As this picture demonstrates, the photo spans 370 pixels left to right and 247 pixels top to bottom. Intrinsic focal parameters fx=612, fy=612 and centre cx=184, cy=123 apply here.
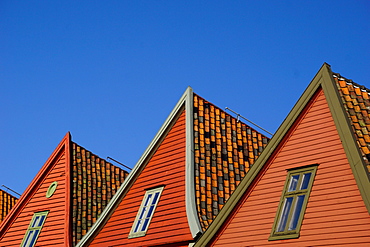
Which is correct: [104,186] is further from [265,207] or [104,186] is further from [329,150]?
[329,150]

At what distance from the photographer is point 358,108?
15.1 meters

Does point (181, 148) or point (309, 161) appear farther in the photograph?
point (181, 148)

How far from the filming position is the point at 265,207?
14953 millimetres

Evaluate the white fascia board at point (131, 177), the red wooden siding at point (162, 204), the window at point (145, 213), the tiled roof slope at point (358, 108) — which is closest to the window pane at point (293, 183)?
the tiled roof slope at point (358, 108)

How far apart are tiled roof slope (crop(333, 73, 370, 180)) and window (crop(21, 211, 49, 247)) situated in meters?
13.0

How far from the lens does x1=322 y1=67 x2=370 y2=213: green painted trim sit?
12.8 m

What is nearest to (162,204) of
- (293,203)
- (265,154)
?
(265,154)

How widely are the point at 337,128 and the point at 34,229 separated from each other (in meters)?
13.8

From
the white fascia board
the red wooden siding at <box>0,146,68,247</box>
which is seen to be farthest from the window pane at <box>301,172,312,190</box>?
the red wooden siding at <box>0,146,68,247</box>

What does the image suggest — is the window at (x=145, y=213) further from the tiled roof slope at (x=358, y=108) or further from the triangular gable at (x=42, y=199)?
the tiled roof slope at (x=358, y=108)

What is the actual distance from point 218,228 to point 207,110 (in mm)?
5698

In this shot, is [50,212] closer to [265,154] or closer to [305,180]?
[265,154]

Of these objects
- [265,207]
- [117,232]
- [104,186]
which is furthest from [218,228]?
[104,186]

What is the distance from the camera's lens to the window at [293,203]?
13969 millimetres
